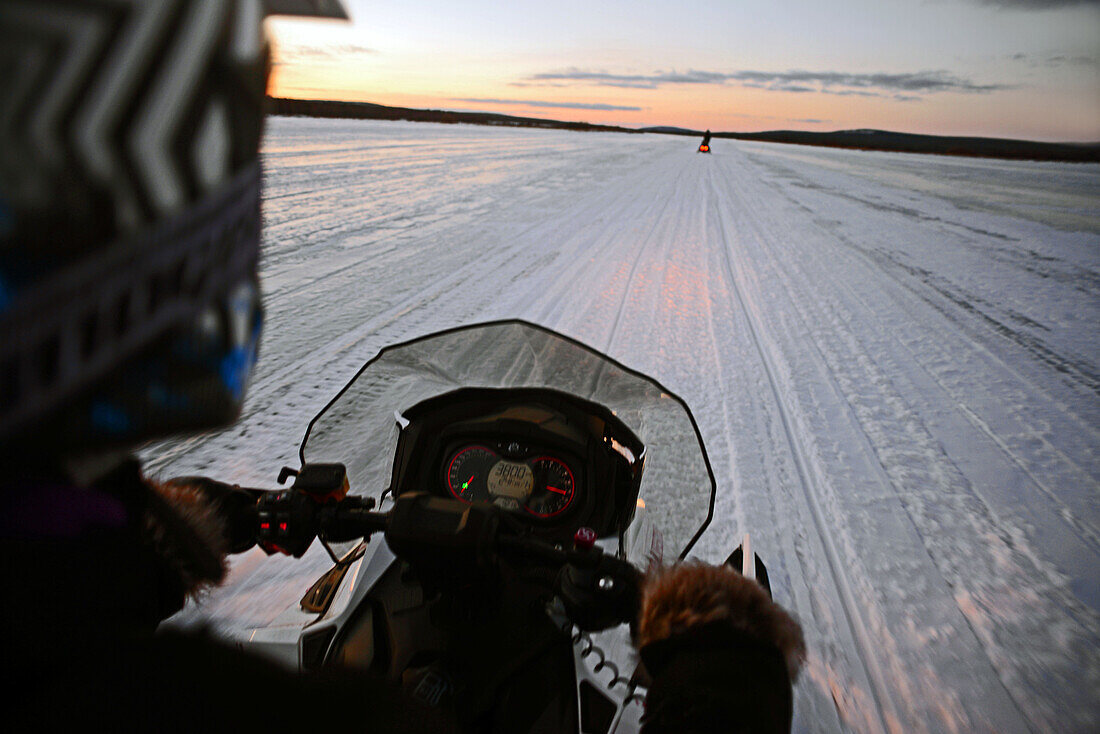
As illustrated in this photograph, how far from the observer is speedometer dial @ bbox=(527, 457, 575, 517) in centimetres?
178

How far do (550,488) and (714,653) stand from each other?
0.90 metres

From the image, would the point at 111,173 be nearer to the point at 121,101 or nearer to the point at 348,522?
the point at 121,101

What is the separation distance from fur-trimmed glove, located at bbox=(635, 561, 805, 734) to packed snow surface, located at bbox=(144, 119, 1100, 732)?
4.19 feet

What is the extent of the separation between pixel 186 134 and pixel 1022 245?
13.0m

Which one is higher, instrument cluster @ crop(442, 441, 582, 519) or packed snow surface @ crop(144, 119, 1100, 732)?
instrument cluster @ crop(442, 441, 582, 519)

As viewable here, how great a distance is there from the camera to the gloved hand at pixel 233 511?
1.35m

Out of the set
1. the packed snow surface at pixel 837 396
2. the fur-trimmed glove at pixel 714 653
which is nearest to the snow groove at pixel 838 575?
the packed snow surface at pixel 837 396

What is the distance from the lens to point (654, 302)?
18.4ft

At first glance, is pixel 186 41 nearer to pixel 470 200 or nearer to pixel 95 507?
pixel 95 507

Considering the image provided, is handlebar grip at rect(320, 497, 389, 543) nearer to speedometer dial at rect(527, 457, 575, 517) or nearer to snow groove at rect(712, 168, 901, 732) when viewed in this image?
speedometer dial at rect(527, 457, 575, 517)

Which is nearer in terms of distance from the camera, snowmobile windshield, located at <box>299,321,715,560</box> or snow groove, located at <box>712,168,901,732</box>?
snowmobile windshield, located at <box>299,321,715,560</box>

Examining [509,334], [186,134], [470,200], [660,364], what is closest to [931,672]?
[509,334]

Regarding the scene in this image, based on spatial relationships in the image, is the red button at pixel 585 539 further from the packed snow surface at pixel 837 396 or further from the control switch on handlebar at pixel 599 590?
the packed snow surface at pixel 837 396

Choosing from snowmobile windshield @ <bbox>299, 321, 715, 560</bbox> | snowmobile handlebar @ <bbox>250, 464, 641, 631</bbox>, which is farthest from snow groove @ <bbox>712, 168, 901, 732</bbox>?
snowmobile handlebar @ <bbox>250, 464, 641, 631</bbox>
